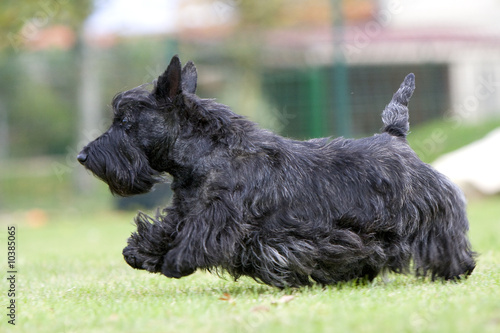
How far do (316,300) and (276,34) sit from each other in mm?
12818

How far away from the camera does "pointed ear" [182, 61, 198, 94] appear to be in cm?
501

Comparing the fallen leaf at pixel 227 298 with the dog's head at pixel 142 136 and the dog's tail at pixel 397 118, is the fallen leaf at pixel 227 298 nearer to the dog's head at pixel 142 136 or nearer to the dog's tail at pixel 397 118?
the dog's head at pixel 142 136

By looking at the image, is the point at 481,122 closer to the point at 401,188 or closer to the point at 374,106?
the point at 374,106

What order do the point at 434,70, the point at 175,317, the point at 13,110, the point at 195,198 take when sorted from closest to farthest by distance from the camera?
1. the point at 175,317
2. the point at 195,198
3. the point at 13,110
4. the point at 434,70

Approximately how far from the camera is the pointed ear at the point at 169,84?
4580mm

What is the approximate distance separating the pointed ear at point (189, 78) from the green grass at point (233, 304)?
1.35 m

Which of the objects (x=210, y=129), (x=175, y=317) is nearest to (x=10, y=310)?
(x=175, y=317)

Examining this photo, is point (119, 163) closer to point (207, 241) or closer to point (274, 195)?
point (207, 241)

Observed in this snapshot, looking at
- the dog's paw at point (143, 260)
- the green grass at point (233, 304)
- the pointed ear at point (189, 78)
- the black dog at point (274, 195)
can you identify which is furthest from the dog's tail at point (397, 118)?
the dog's paw at point (143, 260)

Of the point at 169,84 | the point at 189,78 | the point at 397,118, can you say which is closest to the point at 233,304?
the point at 169,84

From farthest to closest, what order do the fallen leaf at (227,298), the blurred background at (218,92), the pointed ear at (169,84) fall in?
1. the blurred background at (218,92)
2. the pointed ear at (169,84)
3. the fallen leaf at (227,298)

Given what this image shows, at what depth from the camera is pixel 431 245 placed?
4.72 m

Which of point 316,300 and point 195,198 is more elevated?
point 195,198

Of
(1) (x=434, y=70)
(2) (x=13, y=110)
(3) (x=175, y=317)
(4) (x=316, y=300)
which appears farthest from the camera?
(1) (x=434, y=70)
